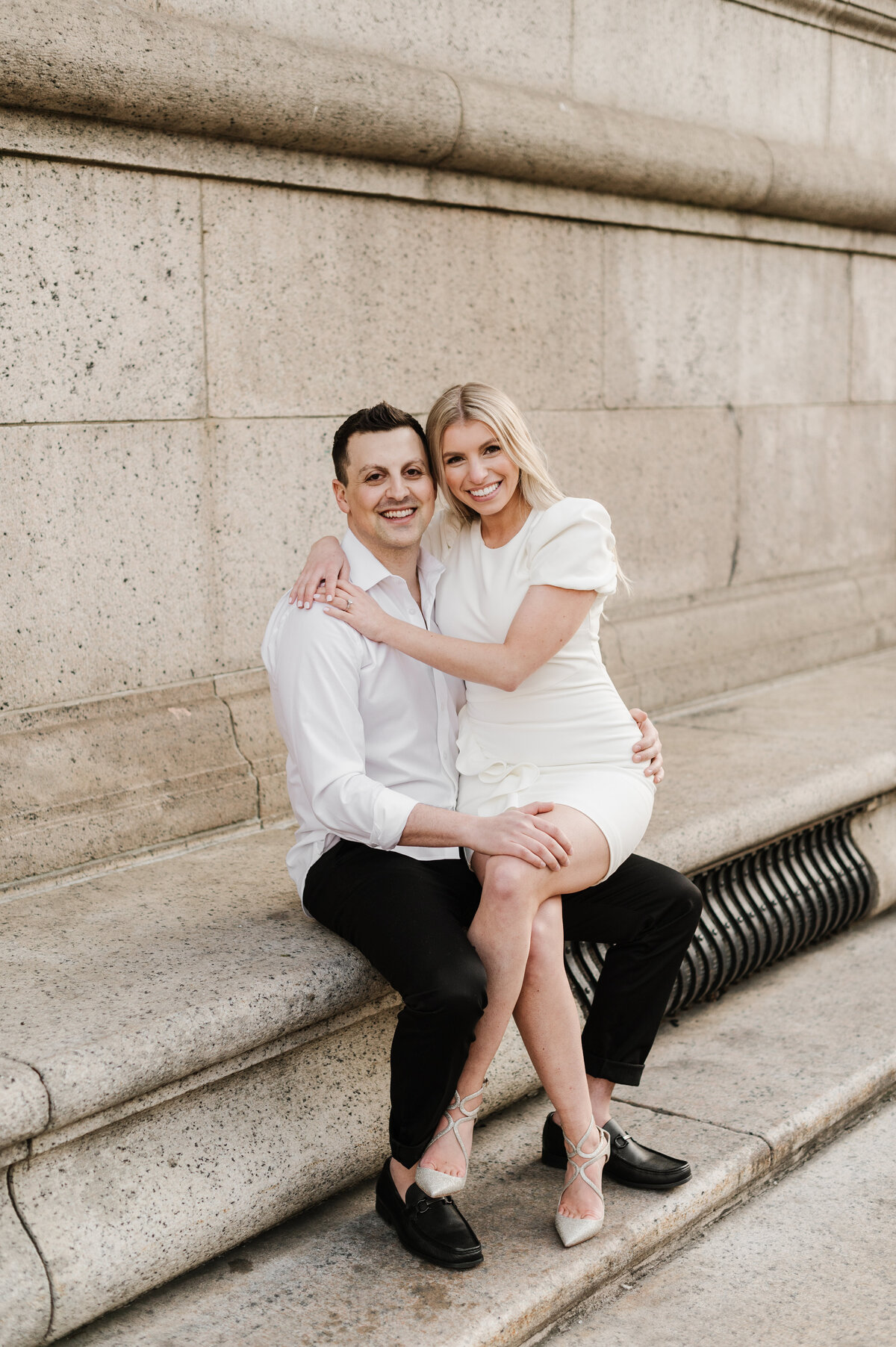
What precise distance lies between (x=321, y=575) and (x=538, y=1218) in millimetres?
1452

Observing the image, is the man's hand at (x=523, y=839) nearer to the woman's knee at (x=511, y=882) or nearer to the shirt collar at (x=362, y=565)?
the woman's knee at (x=511, y=882)

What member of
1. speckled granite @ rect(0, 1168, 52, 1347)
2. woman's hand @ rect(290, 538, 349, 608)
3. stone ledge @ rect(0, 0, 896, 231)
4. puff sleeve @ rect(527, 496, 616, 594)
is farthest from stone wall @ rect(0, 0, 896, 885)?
puff sleeve @ rect(527, 496, 616, 594)

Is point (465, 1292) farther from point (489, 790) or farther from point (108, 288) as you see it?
point (108, 288)

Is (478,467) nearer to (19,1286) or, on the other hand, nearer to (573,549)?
(573,549)

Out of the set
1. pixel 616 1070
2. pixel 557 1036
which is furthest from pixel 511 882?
pixel 616 1070

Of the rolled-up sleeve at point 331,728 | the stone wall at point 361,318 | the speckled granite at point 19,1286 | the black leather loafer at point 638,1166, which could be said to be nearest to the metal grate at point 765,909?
the black leather loafer at point 638,1166

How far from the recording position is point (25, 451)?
3.59m

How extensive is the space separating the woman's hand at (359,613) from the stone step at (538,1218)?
125 centimetres

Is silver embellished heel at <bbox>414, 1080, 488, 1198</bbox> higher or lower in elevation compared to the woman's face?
lower

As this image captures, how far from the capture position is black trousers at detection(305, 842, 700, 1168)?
8.88 feet

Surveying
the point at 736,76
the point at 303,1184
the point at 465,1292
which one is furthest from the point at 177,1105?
Answer: the point at 736,76

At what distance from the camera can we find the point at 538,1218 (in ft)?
9.71

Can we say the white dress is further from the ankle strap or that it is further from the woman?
the ankle strap

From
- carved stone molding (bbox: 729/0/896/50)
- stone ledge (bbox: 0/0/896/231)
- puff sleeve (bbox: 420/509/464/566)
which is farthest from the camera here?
carved stone molding (bbox: 729/0/896/50)
